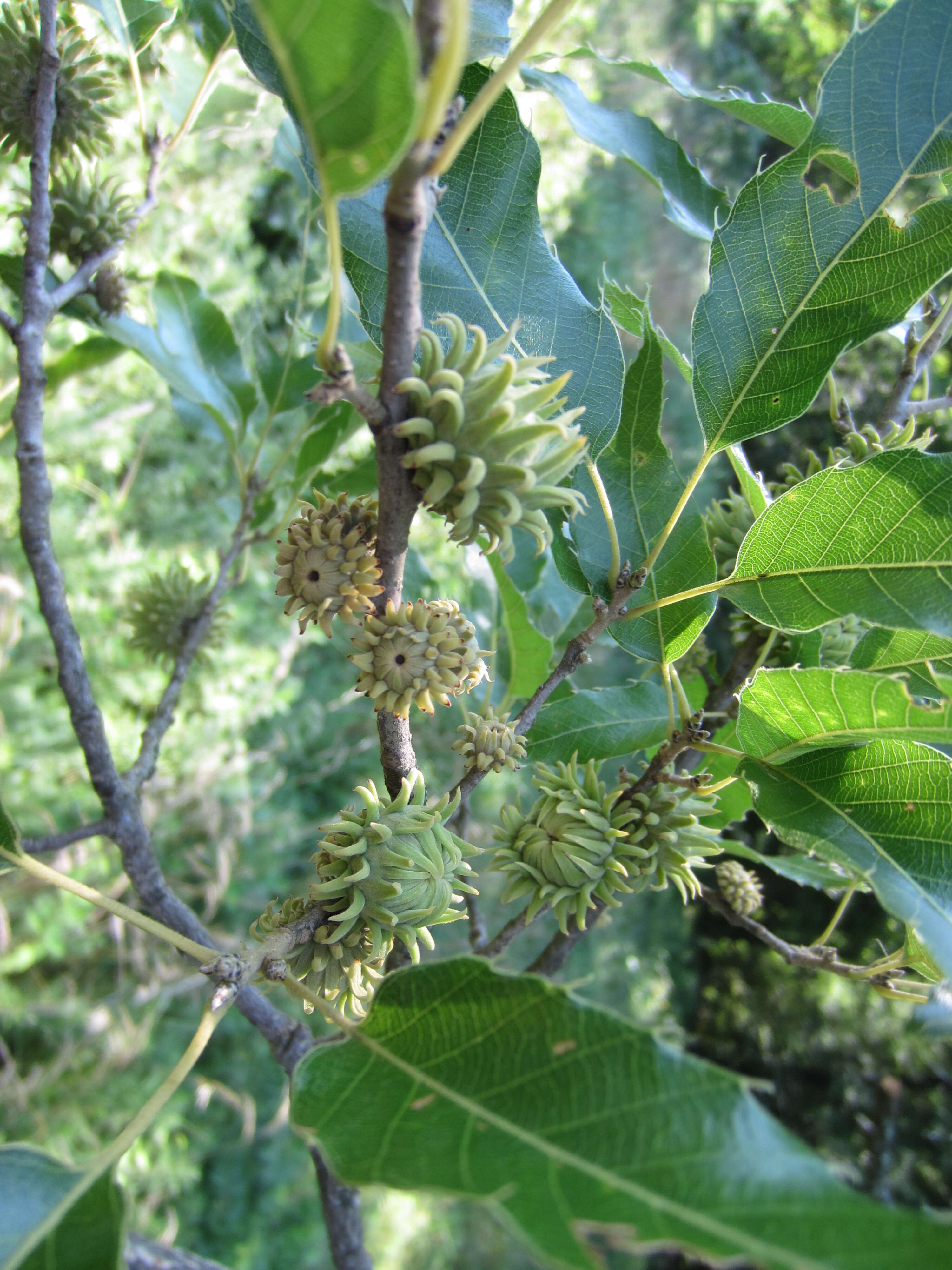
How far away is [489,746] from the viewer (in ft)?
2.97

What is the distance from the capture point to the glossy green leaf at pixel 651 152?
1.13 m

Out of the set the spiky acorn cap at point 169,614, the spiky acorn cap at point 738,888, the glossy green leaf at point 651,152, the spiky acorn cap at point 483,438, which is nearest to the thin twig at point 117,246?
the spiky acorn cap at point 169,614

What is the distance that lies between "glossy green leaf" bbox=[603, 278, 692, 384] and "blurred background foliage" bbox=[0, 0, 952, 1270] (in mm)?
115

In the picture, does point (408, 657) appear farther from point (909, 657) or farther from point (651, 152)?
point (651, 152)

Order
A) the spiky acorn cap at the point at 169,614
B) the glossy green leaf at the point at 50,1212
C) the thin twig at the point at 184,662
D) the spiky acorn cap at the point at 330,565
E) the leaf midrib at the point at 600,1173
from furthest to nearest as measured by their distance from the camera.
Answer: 1. the spiky acorn cap at the point at 169,614
2. the thin twig at the point at 184,662
3. the spiky acorn cap at the point at 330,565
4. the glossy green leaf at the point at 50,1212
5. the leaf midrib at the point at 600,1173

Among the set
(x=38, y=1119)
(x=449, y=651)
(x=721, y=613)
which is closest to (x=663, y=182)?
(x=449, y=651)

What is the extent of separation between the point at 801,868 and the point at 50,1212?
40.1 inches

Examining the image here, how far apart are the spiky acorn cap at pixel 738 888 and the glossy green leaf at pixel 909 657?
0.49 metres

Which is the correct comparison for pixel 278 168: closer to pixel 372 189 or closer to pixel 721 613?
pixel 372 189

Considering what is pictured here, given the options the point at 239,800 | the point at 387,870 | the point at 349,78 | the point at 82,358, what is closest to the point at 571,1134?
the point at 387,870

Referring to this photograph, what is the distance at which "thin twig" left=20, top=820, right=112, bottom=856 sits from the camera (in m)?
1.05

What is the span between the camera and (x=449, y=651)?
0.76 metres

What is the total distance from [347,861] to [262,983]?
5.9 inches

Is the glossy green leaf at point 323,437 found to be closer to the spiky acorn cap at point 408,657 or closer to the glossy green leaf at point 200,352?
the glossy green leaf at point 200,352
